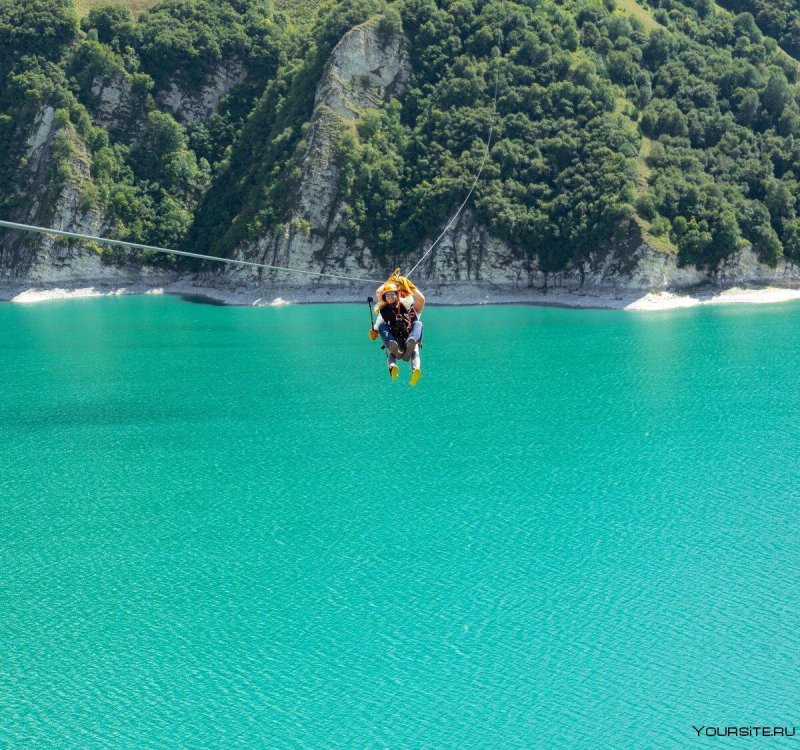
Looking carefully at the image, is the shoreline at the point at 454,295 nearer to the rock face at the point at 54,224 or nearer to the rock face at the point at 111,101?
the rock face at the point at 54,224

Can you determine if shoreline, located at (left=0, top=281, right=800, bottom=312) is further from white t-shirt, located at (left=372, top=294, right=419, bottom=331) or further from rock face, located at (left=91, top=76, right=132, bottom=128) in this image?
white t-shirt, located at (left=372, top=294, right=419, bottom=331)

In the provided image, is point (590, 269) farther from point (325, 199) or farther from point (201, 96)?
point (201, 96)

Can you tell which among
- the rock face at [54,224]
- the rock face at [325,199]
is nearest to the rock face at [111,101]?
the rock face at [54,224]

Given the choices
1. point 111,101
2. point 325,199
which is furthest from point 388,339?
point 111,101

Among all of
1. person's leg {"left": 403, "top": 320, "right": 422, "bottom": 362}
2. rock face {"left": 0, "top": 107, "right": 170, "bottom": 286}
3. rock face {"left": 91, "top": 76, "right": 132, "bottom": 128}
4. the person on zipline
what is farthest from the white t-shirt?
rock face {"left": 91, "top": 76, "right": 132, "bottom": 128}

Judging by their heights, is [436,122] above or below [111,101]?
below

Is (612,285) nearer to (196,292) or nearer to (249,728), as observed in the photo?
(196,292)
